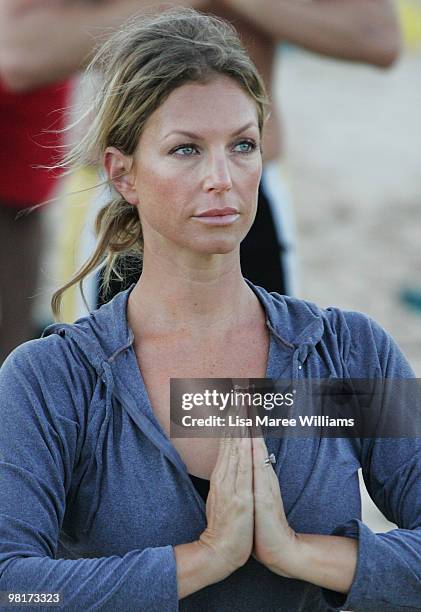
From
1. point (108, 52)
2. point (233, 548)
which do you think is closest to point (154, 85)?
point (108, 52)

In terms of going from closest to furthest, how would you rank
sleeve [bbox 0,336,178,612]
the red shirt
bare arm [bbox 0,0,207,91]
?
sleeve [bbox 0,336,178,612] < bare arm [bbox 0,0,207,91] < the red shirt

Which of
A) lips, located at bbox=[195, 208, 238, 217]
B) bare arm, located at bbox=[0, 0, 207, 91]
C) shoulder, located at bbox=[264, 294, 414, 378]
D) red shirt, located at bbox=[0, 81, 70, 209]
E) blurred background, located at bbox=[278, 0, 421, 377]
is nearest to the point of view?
lips, located at bbox=[195, 208, 238, 217]

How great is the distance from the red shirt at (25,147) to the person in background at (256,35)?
53 centimetres

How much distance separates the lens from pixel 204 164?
1856mm

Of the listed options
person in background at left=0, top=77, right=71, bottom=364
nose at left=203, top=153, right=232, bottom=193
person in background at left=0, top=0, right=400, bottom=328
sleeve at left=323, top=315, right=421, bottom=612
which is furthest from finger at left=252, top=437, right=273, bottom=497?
person in background at left=0, top=77, right=71, bottom=364

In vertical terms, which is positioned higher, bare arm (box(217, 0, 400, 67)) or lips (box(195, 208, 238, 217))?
bare arm (box(217, 0, 400, 67))

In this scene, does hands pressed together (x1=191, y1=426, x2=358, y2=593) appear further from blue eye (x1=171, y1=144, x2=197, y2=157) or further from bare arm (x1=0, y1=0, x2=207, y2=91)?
bare arm (x1=0, y1=0, x2=207, y2=91)

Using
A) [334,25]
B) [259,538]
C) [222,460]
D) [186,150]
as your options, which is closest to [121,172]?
[186,150]

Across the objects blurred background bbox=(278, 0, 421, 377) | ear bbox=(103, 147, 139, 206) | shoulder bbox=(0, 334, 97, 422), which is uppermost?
blurred background bbox=(278, 0, 421, 377)

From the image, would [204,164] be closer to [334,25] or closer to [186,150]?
[186,150]

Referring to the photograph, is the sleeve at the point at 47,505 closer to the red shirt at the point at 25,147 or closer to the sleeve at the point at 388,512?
the sleeve at the point at 388,512

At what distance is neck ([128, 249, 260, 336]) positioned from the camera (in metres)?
1.94

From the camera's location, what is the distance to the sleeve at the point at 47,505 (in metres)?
1.74

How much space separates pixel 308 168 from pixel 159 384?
710cm
